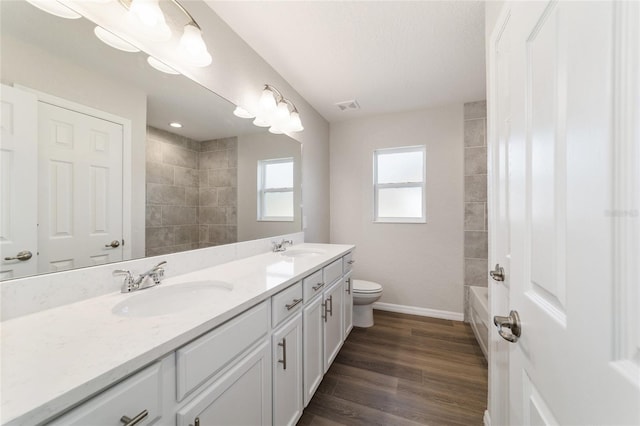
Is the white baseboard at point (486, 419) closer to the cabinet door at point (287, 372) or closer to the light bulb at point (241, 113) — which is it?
the cabinet door at point (287, 372)

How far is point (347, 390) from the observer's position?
159cm

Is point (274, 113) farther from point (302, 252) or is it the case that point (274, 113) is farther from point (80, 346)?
point (80, 346)

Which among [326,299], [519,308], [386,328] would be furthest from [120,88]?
[386,328]

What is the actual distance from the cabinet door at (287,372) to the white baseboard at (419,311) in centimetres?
190

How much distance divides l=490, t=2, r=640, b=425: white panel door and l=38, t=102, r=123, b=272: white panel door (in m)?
1.41

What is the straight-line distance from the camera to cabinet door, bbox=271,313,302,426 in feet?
3.47

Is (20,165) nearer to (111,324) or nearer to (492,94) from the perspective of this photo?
(111,324)

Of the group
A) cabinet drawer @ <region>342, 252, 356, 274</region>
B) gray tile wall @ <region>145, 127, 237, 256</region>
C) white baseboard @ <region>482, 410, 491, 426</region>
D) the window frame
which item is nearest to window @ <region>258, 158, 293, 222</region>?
the window frame

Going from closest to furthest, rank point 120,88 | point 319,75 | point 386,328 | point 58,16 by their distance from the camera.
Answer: point 58,16, point 120,88, point 319,75, point 386,328

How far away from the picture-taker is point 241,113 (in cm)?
168

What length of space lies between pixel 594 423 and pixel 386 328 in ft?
7.51

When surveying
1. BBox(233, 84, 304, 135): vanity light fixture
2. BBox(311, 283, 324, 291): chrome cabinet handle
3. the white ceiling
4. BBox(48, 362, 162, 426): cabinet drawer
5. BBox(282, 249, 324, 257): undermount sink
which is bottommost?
BBox(311, 283, 324, 291): chrome cabinet handle

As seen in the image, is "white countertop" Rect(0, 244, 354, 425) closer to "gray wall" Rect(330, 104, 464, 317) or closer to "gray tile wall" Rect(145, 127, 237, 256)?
"gray tile wall" Rect(145, 127, 237, 256)

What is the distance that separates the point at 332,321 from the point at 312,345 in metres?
0.33
